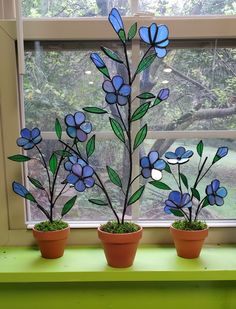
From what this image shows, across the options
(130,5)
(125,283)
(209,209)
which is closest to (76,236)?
(125,283)

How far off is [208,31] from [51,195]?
765 millimetres

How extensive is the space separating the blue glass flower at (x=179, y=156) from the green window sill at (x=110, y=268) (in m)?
0.33

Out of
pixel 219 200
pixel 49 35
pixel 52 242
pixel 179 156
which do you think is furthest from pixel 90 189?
pixel 49 35

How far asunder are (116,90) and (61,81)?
0.27m

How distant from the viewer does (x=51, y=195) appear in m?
1.05

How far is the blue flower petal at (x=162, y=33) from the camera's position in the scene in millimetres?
884

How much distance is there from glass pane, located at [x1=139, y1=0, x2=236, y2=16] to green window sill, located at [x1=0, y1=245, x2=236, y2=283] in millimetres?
840

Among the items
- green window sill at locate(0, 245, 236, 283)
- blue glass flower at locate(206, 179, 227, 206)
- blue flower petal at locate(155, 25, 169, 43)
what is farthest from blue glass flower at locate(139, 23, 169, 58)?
green window sill at locate(0, 245, 236, 283)

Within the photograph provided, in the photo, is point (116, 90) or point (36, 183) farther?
point (36, 183)

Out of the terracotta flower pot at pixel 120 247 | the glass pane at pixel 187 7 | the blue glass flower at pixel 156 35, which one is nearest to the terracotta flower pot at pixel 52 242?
the terracotta flower pot at pixel 120 247

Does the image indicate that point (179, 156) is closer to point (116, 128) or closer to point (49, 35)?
point (116, 128)

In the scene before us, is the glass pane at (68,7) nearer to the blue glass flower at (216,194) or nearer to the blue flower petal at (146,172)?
the blue flower petal at (146,172)

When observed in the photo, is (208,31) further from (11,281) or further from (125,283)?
(11,281)

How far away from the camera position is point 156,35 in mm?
890
